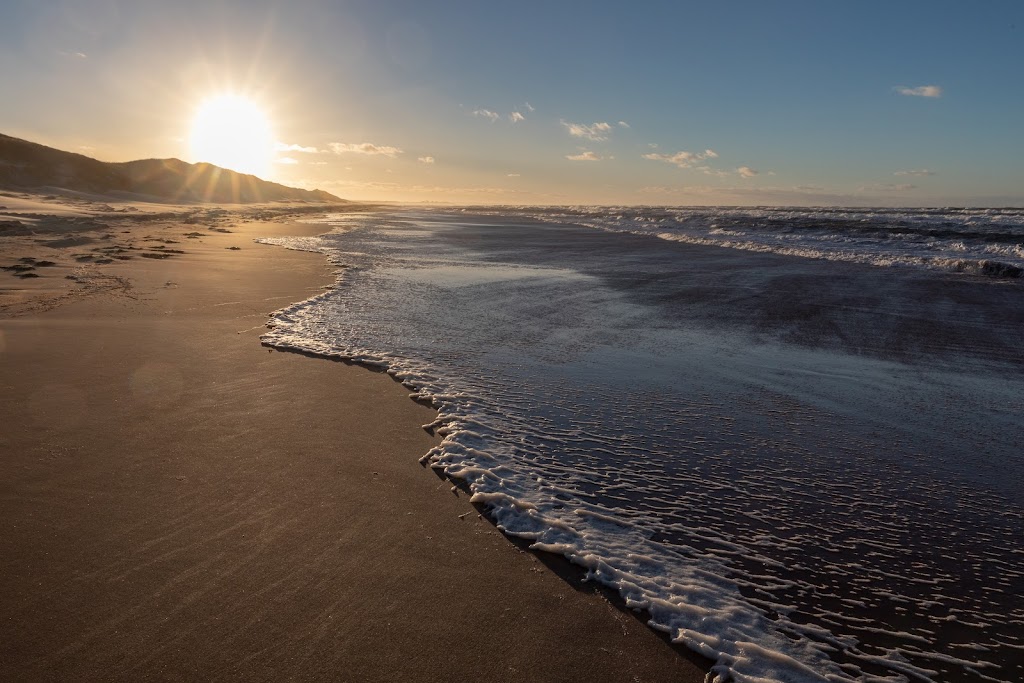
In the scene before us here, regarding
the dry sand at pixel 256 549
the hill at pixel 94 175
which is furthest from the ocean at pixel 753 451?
the hill at pixel 94 175

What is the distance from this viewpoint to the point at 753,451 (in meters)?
4.50

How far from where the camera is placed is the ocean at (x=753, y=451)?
9.16 ft

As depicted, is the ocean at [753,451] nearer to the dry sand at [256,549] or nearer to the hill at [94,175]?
the dry sand at [256,549]

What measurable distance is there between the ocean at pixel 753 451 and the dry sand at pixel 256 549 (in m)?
0.41

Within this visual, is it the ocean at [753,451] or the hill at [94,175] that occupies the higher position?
the hill at [94,175]

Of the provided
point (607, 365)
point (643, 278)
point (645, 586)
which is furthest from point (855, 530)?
point (643, 278)

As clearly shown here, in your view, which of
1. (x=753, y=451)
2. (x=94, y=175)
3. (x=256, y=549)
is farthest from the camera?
(x=94, y=175)

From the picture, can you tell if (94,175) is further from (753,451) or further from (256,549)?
(753,451)

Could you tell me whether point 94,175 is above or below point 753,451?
above

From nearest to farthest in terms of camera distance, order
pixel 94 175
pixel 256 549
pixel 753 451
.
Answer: pixel 256 549
pixel 753 451
pixel 94 175

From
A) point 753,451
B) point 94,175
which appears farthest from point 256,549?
point 94,175

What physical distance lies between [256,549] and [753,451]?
3.63m

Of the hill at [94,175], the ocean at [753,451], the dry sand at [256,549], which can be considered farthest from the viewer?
the hill at [94,175]

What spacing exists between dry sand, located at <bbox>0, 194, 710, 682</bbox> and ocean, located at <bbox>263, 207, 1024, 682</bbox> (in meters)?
0.41
